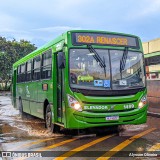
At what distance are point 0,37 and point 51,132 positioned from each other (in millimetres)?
56099

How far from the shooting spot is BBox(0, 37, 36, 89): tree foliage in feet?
197

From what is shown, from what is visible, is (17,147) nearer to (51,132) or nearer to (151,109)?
(51,132)

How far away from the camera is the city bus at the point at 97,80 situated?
928cm

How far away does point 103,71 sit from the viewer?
9.60 meters

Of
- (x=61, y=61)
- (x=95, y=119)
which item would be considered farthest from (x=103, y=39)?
(x=95, y=119)

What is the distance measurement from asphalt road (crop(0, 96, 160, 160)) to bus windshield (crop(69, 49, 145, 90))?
5.08 ft

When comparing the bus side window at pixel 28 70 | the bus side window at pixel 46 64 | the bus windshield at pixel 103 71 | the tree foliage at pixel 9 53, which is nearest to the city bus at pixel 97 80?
the bus windshield at pixel 103 71

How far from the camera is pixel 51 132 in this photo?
11.2 meters

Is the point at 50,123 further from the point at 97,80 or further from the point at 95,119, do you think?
the point at 97,80

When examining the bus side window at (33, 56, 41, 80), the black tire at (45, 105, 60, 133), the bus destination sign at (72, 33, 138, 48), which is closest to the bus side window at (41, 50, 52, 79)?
the bus side window at (33, 56, 41, 80)

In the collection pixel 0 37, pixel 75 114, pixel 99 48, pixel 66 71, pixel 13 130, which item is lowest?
pixel 13 130

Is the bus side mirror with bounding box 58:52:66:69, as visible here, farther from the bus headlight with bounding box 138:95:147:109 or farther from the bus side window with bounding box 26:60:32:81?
the bus side window with bounding box 26:60:32:81

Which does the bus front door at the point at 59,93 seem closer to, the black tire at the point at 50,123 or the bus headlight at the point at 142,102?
the black tire at the point at 50,123

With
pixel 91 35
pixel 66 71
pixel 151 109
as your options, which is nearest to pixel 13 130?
pixel 66 71
